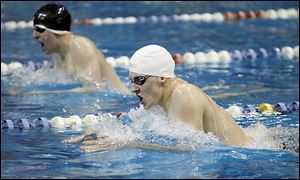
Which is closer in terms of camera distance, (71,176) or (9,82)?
(71,176)

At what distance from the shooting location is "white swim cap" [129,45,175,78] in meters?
4.67

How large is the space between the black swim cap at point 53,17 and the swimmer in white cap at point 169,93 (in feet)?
7.74

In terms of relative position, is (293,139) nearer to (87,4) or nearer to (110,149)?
(110,149)

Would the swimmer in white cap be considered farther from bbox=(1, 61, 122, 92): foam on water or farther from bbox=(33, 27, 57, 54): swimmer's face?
bbox=(33, 27, 57, 54): swimmer's face

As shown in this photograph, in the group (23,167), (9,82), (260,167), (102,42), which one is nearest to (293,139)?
(260,167)

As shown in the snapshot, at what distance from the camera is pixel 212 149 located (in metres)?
4.61

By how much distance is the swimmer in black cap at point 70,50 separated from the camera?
6.76 meters

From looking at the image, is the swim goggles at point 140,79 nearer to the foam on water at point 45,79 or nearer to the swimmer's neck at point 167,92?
the swimmer's neck at point 167,92

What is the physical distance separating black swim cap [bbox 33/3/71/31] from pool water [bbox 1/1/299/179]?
0.49 metres

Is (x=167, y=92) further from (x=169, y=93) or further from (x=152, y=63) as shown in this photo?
(x=152, y=63)

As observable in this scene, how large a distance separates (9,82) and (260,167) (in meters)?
3.77

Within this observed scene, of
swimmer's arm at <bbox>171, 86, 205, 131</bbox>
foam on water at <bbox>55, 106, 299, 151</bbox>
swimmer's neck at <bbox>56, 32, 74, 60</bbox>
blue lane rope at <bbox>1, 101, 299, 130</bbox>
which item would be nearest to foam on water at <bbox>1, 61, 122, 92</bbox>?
swimmer's neck at <bbox>56, 32, 74, 60</bbox>

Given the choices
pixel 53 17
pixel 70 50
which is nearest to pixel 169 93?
pixel 70 50

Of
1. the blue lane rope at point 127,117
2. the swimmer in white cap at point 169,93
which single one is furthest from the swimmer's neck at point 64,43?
the swimmer in white cap at point 169,93
